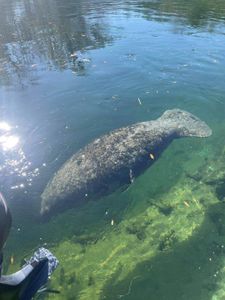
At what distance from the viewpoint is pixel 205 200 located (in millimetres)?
9086

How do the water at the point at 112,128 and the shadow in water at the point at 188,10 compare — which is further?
the shadow in water at the point at 188,10

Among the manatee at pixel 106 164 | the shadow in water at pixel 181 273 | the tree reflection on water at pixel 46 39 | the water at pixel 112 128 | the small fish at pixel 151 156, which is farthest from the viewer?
the tree reflection on water at pixel 46 39

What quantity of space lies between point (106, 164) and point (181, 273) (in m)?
3.48

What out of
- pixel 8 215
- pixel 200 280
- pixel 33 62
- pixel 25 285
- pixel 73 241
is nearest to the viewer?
pixel 8 215

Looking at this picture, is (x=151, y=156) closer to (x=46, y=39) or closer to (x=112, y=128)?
(x=112, y=128)

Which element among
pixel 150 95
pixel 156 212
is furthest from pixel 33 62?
pixel 156 212

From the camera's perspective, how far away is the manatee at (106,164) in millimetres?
9328

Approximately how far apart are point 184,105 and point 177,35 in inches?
352

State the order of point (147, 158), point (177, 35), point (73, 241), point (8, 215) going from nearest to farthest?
point (8, 215), point (73, 241), point (147, 158), point (177, 35)

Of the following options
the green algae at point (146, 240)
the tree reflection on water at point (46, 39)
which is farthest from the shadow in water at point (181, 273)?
the tree reflection on water at point (46, 39)

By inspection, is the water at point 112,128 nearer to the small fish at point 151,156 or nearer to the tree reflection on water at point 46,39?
the tree reflection on water at point 46,39

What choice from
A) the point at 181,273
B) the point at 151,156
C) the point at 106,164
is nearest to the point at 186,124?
the point at 151,156

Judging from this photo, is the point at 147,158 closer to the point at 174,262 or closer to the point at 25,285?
the point at 174,262

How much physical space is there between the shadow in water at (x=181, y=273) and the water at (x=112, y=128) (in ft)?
0.07
